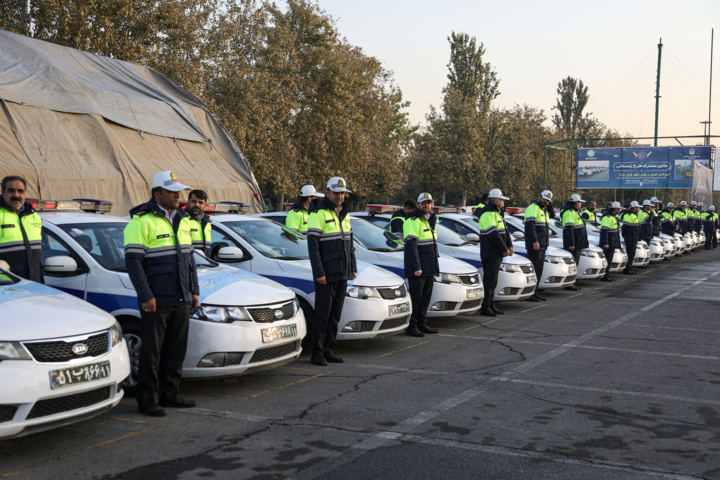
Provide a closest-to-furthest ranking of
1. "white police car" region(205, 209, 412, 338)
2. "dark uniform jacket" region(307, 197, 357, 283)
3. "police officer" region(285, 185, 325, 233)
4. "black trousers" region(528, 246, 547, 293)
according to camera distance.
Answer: "dark uniform jacket" region(307, 197, 357, 283)
"white police car" region(205, 209, 412, 338)
"police officer" region(285, 185, 325, 233)
"black trousers" region(528, 246, 547, 293)

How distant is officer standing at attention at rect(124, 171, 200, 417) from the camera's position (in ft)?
17.3

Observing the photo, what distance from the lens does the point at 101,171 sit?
46.4 ft

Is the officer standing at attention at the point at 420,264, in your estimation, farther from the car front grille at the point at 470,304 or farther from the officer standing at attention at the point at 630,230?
the officer standing at attention at the point at 630,230

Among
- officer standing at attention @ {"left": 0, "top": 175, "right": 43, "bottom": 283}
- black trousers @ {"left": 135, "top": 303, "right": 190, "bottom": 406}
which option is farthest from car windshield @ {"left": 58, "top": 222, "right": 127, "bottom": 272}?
black trousers @ {"left": 135, "top": 303, "right": 190, "bottom": 406}

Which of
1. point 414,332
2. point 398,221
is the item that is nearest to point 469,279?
point 414,332

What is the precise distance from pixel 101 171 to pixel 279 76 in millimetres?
16513

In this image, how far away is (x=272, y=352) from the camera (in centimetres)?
606

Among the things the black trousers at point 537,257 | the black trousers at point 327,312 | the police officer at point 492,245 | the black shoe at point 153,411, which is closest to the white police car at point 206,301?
the black shoe at point 153,411

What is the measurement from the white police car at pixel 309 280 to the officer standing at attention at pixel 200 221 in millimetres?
171

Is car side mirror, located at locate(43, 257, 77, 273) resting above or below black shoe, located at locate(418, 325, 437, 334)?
above

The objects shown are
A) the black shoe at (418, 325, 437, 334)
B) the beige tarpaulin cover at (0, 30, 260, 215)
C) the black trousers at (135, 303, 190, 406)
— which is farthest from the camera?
the beige tarpaulin cover at (0, 30, 260, 215)

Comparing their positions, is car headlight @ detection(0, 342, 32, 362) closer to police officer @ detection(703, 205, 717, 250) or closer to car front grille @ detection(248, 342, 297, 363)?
car front grille @ detection(248, 342, 297, 363)

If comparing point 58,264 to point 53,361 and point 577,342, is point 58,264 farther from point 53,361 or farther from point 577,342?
point 577,342

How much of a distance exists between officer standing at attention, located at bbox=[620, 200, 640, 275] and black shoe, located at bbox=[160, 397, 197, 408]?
15584mm
